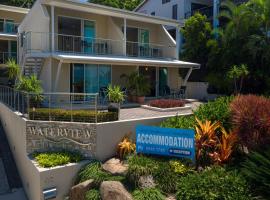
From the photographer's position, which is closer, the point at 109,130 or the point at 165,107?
the point at 109,130

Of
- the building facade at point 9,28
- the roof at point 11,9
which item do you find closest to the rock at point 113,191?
the building facade at point 9,28

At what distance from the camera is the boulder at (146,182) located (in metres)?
10.4

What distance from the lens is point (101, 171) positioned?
12.0 meters

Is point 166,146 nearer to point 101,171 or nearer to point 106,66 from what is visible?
point 101,171

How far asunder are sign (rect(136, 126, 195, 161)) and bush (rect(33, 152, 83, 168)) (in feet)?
8.12

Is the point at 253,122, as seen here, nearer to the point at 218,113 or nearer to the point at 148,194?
the point at 218,113

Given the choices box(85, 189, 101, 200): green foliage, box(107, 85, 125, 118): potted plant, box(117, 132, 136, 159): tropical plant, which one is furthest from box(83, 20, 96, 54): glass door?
box(85, 189, 101, 200): green foliage

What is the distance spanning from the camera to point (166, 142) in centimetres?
1153

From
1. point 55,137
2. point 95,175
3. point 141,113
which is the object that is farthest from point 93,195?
point 141,113

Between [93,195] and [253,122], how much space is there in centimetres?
→ 562

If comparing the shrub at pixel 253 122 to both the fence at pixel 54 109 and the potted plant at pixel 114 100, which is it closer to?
the potted plant at pixel 114 100

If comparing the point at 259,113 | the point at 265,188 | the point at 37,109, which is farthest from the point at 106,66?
the point at 265,188

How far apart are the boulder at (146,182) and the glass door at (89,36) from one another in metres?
11.4

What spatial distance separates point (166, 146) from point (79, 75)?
9.42m
